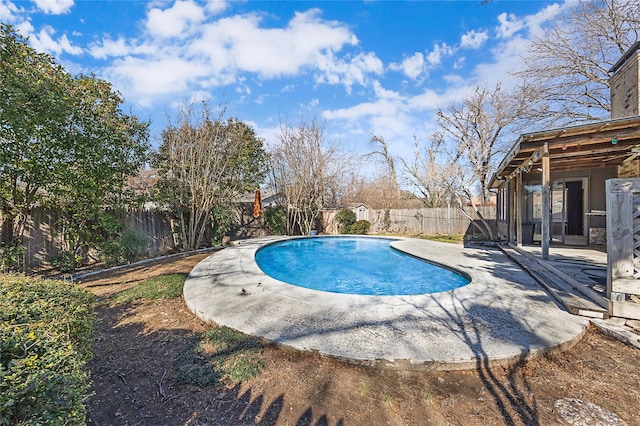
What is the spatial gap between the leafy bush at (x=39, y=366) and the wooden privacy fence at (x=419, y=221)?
1592cm

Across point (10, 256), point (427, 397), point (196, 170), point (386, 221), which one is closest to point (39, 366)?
point (427, 397)

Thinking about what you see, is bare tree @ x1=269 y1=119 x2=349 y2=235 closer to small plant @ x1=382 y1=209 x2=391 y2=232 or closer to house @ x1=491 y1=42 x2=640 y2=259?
small plant @ x1=382 y1=209 x2=391 y2=232

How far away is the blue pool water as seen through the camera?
6688 millimetres

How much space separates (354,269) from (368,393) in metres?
6.43

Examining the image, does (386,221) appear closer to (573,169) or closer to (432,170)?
(432,170)

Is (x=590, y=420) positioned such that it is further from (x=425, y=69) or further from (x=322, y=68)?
(x=425, y=69)

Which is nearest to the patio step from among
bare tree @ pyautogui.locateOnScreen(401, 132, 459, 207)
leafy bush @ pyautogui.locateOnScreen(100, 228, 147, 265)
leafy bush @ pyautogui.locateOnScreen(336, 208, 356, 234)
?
leafy bush @ pyautogui.locateOnScreen(100, 228, 147, 265)

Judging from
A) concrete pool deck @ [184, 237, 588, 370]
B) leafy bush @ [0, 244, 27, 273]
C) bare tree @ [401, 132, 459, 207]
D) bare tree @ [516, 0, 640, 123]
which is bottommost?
concrete pool deck @ [184, 237, 588, 370]

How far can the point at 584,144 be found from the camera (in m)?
6.35

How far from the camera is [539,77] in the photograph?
14.4 meters

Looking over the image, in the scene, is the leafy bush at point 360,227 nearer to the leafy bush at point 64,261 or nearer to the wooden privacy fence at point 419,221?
the wooden privacy fence at point 419,221

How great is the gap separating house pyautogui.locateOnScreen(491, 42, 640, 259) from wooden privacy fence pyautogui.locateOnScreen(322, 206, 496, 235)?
4122mm

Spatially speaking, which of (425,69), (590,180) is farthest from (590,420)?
(425,69)

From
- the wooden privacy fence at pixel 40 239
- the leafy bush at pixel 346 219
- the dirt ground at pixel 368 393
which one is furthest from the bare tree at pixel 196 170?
the dirt ground at pixel 368 393
